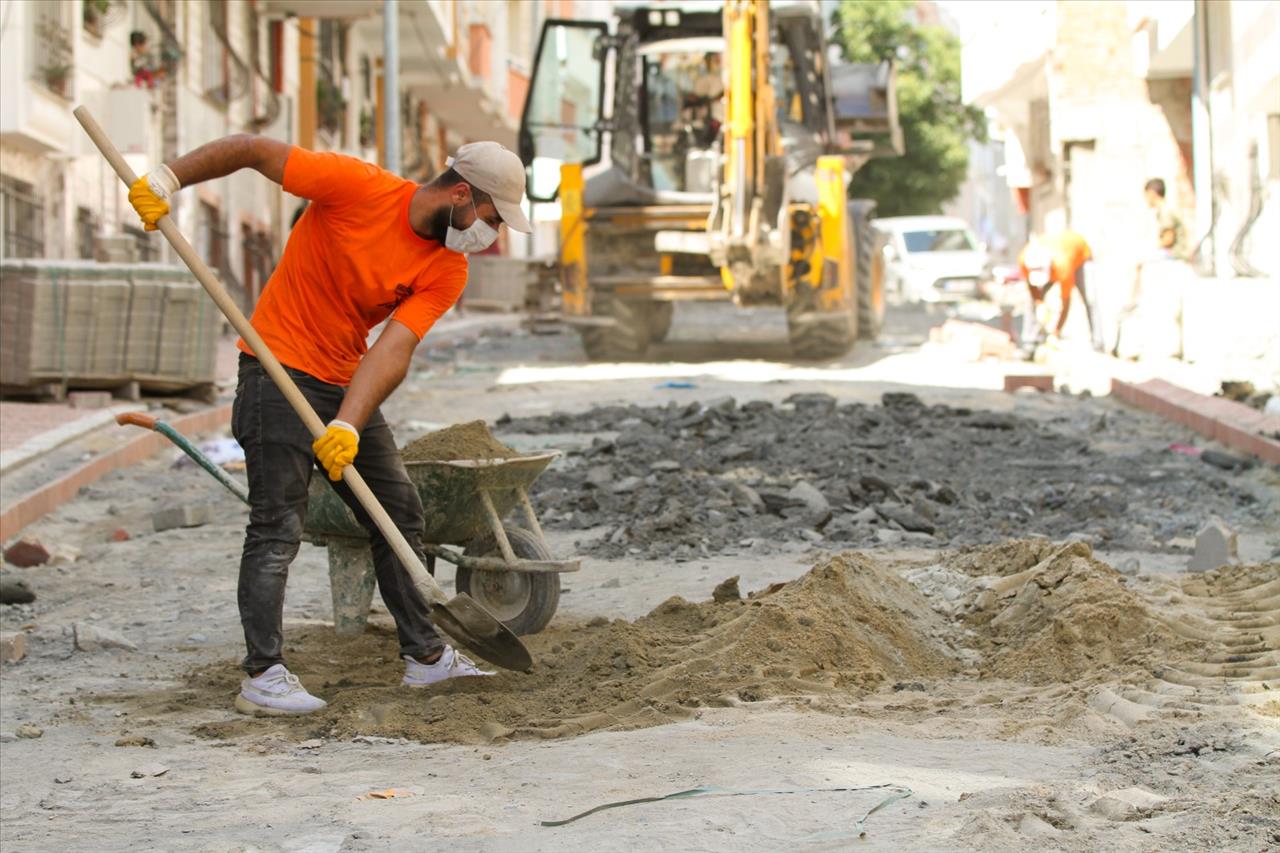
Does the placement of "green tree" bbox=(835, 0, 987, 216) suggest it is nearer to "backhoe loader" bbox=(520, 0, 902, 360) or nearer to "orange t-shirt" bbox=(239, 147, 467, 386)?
"backhoe loader" bbox=(520, 0, 902, 360)

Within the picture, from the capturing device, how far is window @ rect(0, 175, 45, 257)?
54.0ft

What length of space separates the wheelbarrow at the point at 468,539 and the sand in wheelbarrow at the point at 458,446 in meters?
0.17

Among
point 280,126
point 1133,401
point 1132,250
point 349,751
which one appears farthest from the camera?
point 280,126

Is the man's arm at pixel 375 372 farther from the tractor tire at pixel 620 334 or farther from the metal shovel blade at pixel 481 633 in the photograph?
the tractor tire at pixel 620 334

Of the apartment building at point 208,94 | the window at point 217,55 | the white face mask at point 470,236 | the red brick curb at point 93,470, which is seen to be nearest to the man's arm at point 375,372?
the white face mask at point 470,236

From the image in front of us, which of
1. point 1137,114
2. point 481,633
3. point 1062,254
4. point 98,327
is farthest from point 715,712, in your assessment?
point 1137,114

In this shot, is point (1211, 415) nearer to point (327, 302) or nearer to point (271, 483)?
point (327, 302)

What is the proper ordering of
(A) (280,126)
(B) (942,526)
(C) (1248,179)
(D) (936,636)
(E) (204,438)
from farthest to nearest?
(A) (280,126) < (C) (1248,179) < (E) (204,438) < (B) (942,526) < (D) (936,636)

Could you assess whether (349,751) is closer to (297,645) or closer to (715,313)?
(297,645)

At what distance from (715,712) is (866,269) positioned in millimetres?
16662

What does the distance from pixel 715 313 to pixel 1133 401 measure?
15133 millimetres

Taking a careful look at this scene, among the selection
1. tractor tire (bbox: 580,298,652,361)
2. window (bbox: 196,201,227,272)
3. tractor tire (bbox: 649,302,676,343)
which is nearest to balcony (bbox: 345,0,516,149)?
window (bbox: 196,201,227,272)

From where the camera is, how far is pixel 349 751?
4781 mm

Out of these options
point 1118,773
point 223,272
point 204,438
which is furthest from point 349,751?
point 223,272
